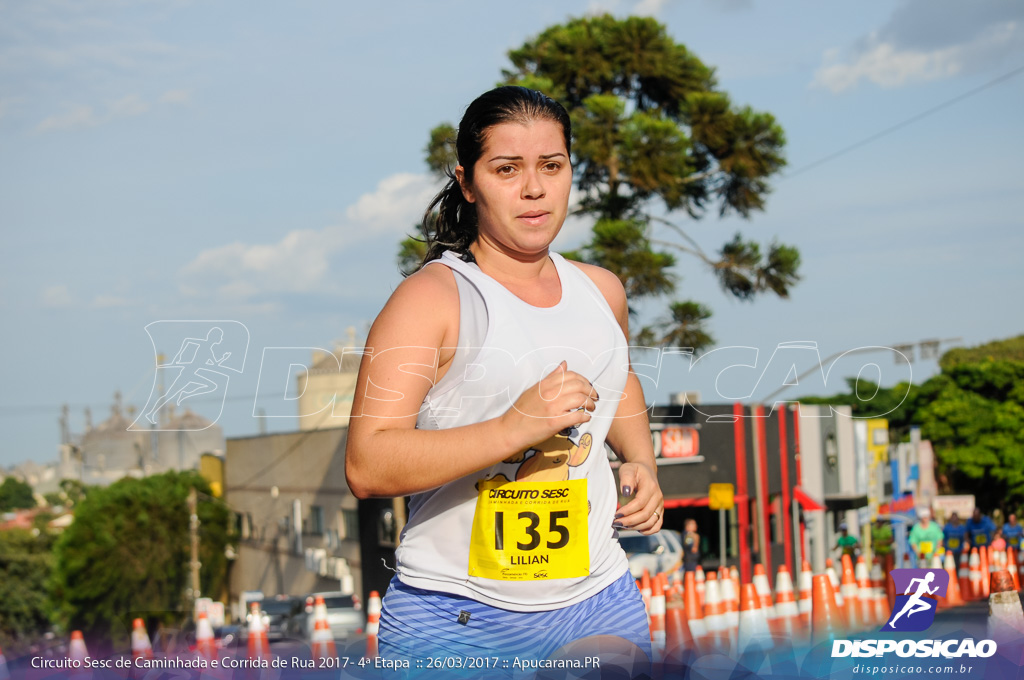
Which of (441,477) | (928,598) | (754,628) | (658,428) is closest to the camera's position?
(441,477)

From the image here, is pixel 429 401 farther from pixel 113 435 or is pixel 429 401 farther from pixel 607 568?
pixel 113 435

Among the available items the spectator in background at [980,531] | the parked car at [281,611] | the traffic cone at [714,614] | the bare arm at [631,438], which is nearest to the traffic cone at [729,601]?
the traffic cone at [714,614]

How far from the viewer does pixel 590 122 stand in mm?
18297

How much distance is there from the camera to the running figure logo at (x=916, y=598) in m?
3.55

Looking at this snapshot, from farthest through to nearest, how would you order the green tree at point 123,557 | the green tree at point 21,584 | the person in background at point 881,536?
the green tree at point 21,584
the green tree at point 123,557
the person in background at point 881,536

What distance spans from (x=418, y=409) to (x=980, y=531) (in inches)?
676

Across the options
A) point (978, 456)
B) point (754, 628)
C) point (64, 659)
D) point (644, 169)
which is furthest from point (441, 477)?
point (978, 456)

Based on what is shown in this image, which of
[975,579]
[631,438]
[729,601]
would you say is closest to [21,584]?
[975,579]

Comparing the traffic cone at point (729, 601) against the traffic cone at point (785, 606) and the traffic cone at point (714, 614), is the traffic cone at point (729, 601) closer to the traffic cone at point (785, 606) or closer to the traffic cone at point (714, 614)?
the traffic cone at point (714, 614)

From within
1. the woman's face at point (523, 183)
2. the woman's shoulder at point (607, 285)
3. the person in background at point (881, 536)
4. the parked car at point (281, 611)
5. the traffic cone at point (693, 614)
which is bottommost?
the person in background at point (881, 536)

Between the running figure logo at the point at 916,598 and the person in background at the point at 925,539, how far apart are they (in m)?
10.1

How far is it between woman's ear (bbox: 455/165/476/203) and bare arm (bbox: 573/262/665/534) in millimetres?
335

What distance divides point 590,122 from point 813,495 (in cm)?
1723

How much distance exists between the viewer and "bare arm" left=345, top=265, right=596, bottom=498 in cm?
179
